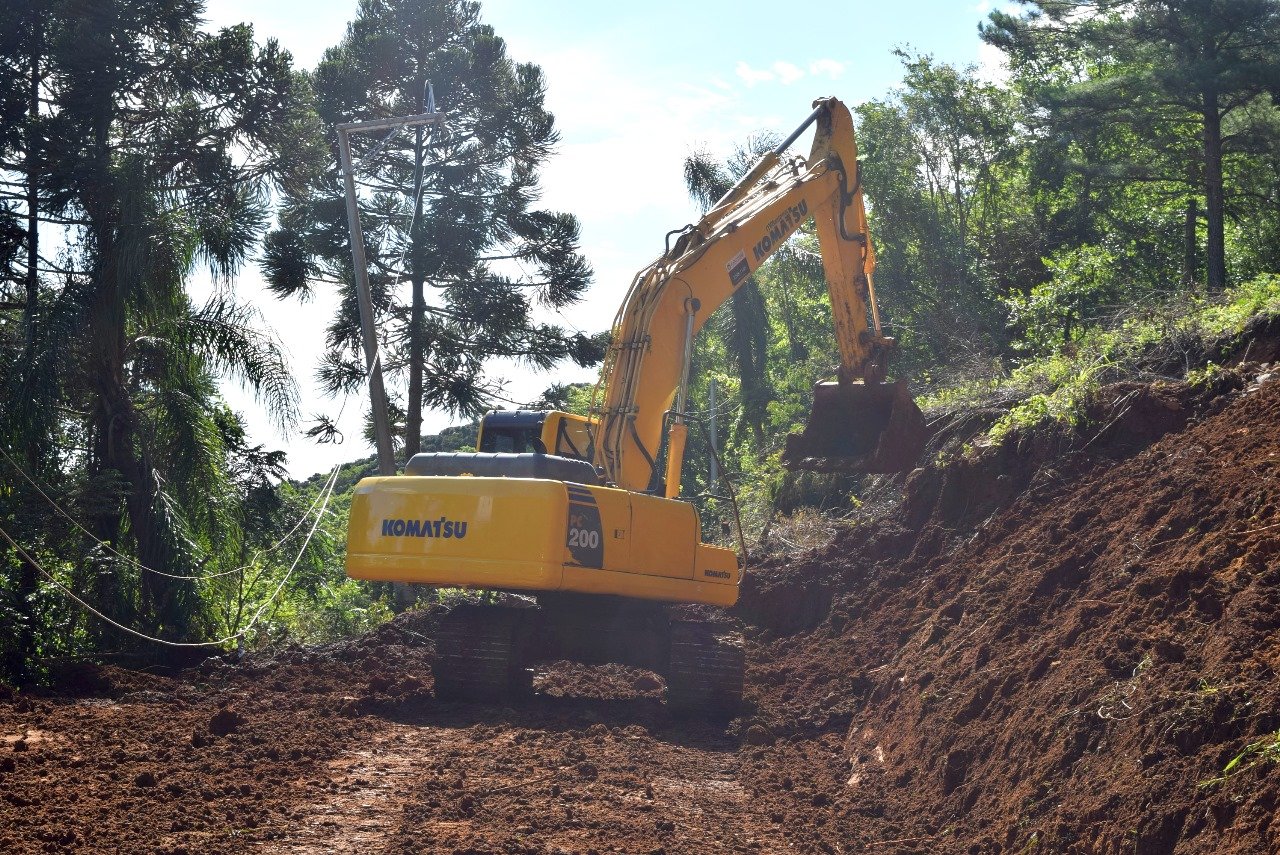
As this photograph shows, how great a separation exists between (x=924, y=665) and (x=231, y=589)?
10208 millimetres

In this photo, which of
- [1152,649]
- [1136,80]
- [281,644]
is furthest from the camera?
[1136,80]

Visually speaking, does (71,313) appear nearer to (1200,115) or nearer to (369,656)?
(369,656)

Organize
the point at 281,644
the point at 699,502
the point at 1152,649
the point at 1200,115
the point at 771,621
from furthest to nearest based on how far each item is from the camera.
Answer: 1. the point at 699,502
2. the point at 1200,115
3. the point at 281,644
4. the point at 771,621
5. the point at 1152,649

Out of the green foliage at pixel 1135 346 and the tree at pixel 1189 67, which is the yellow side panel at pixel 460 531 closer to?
the green foliage at pixel 1135 346

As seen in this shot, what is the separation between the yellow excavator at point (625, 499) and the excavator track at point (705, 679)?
14 mm

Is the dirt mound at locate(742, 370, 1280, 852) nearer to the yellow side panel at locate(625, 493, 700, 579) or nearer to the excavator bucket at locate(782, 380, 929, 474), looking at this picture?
the excavator bucket at locate(782, 380, 929, 474)

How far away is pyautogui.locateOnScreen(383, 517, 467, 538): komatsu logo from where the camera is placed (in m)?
11.2

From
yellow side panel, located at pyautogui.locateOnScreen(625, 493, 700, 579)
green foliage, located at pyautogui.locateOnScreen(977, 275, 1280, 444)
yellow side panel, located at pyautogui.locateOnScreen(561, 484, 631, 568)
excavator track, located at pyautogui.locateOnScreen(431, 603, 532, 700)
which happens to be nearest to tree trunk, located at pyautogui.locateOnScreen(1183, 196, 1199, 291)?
green foliage, located at pyautogui.locateOnScreen(977, 275, 1280, 444)

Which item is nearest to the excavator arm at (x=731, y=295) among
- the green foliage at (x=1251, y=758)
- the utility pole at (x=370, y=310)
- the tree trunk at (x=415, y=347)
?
the utility pole at (x=370, y=310)

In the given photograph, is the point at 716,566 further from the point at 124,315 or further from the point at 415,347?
the point at 415,347

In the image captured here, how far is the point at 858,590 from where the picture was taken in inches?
586

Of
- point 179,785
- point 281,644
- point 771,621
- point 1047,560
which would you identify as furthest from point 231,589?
point 1047,560

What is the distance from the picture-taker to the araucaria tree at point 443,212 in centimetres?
2677

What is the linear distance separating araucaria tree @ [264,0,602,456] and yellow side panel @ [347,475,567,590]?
49.8 feet
